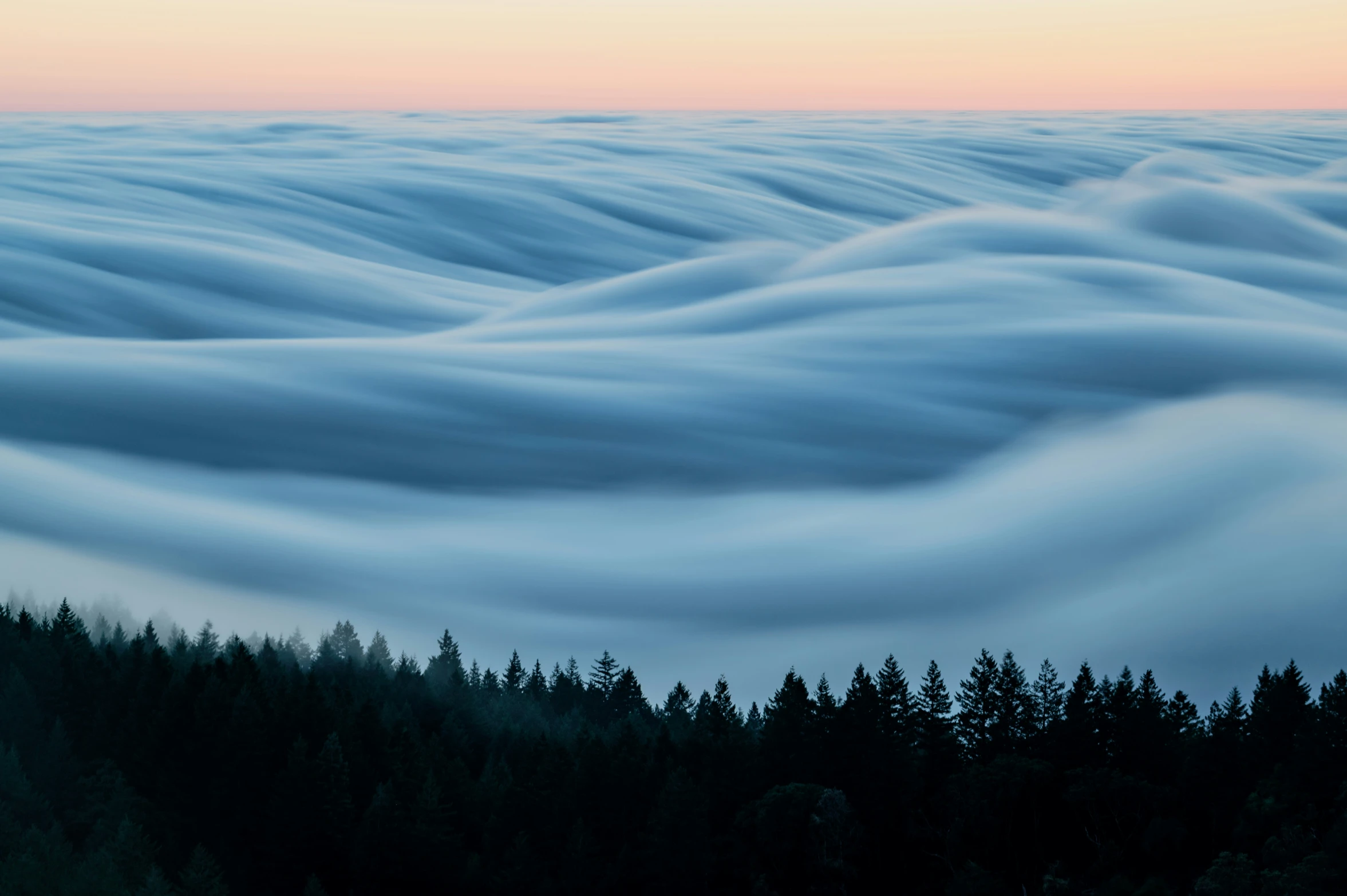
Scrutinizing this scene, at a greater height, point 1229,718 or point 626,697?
point 626,697

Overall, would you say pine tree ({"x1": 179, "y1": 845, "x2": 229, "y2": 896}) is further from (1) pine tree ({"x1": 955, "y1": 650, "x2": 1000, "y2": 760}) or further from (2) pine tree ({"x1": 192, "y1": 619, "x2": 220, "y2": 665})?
(1) pine tree ({"x1": 955, "y1": 650, "x2": 1000, "y2": 760})

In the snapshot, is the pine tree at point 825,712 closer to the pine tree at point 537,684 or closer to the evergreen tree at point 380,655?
the pine tree at point 537,684

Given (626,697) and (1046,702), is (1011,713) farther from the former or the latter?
(626,697)

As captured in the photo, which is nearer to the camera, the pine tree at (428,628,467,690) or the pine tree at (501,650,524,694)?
the pine tree at (428,628,467,690)


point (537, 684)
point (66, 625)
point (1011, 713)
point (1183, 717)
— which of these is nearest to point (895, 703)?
point (1011, 713)

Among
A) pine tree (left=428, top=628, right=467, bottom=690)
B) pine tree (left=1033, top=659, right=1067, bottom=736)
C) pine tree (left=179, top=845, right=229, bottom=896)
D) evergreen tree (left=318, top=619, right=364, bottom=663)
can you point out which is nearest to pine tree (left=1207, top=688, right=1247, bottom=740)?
pine tree (left=1033, top=659, right=1067, bottom=736)

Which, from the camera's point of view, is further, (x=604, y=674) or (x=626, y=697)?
(x=604, y=674)

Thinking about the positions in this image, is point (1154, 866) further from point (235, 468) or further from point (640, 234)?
point (640, 234)
